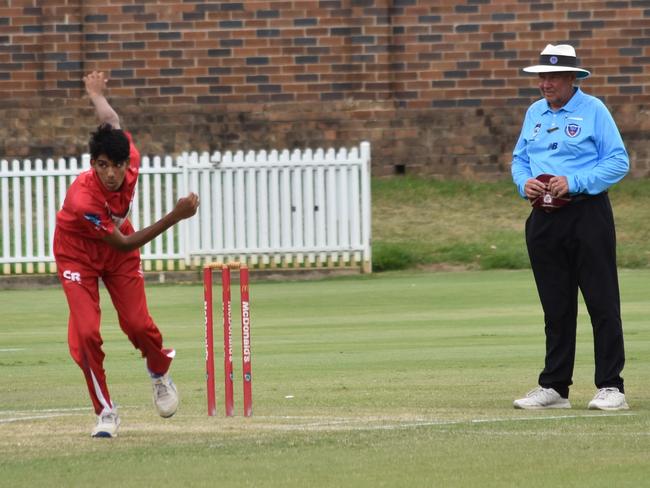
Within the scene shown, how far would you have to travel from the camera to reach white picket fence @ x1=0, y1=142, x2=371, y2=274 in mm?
20812

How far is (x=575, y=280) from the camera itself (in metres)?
8.78

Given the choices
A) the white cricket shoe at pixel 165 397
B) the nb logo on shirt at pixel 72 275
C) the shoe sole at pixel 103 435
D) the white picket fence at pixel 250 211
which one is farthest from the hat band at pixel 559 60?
the white picket fence at pixel 250 211

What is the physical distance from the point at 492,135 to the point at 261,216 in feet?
18.8

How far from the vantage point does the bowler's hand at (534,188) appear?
8.52 m

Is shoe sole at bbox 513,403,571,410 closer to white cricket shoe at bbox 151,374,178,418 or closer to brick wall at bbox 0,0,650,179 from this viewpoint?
white cricket shoe at bbox 151,374,178,418

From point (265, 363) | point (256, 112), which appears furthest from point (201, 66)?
point (265, 363)

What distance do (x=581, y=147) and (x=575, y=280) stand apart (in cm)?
76

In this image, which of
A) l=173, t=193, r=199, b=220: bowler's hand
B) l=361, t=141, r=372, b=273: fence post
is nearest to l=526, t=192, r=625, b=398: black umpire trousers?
l=173, t=193, r=199, b=220: bowler's hand

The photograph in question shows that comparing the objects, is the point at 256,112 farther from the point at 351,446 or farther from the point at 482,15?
the point at 351,446

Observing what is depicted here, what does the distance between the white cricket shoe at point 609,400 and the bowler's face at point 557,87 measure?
1.59m

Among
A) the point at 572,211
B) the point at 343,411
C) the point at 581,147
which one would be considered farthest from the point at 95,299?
the point at 581,147

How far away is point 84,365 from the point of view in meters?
7.80

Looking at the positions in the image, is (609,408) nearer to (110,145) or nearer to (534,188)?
(534,188)

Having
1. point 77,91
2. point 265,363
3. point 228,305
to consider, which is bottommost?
point 265,363
